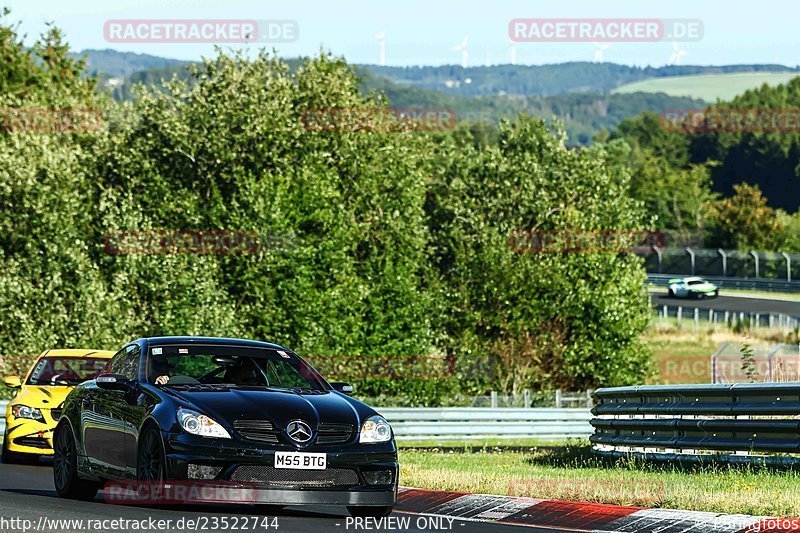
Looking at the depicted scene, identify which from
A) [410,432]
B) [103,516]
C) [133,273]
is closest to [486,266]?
[133,273]

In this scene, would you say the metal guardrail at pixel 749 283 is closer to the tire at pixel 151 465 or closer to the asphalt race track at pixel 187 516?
the asphalt race track at pixel 187 516

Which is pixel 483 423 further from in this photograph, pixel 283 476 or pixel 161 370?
pixel 283 476

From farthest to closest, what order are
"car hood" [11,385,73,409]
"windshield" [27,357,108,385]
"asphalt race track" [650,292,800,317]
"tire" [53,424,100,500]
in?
"asphalt race track" [650,292,800,317], "windshield" [27,357,108,385], "car hood" [11,385,73,409], "tire" [53,424,100,500]

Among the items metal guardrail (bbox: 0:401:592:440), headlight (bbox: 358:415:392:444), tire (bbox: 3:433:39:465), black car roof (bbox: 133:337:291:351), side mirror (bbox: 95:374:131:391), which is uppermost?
black car roof (bbox: 133:337:291:351)

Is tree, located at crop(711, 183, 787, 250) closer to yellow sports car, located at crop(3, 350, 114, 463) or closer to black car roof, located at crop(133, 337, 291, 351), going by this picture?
yellow sports car, located at crop(3, 350, 114, 463)

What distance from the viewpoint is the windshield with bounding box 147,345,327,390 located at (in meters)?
11.6

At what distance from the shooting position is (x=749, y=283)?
8825 centimetres

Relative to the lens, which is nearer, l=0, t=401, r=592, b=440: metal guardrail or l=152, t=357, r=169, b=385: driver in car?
l=152, t=357, r=169, b=385: driver in car

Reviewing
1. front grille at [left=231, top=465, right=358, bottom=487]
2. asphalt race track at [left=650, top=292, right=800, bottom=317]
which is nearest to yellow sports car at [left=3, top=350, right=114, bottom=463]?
front grille at [left=231, top=465, right=358, bottom=487]

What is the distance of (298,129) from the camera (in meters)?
51.3

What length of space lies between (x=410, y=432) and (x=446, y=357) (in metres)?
19.8

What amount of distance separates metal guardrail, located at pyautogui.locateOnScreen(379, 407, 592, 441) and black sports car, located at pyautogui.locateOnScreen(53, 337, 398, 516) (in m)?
18.5

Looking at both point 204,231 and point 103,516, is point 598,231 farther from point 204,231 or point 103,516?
point 103,516

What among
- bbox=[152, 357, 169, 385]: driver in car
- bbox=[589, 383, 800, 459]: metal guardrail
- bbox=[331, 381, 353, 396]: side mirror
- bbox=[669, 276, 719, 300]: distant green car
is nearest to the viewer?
bbox=[152, 357, 169, 385]: driver in car
